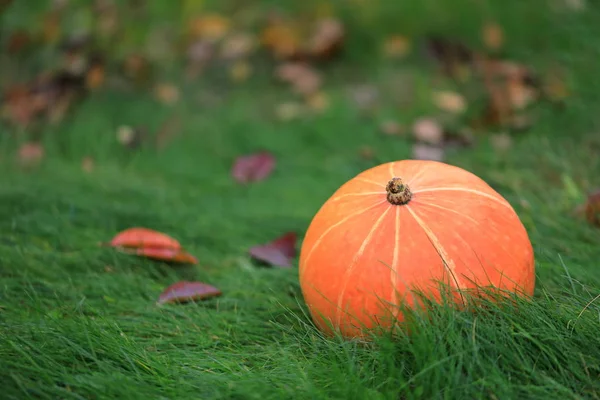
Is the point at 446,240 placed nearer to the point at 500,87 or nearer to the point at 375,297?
the point at 375,297

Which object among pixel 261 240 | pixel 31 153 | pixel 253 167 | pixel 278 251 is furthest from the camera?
pixel 31 153

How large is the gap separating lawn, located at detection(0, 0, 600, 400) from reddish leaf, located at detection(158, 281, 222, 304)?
42 mm

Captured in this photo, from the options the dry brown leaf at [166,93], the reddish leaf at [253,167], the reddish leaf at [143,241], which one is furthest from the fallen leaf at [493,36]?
the reddish leaf at [143,241]

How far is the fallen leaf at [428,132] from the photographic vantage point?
11.4 ft

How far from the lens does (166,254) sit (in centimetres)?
230

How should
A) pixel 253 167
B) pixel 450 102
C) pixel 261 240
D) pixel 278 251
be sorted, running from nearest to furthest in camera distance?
pixel 278 251 < pixel 261 240 < pixel 253 167 < pixel 450 102

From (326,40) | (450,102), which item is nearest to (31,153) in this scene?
(326,40)

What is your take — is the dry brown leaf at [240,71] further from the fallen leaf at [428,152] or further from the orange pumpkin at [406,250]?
the orange pumpkin at [406,250]

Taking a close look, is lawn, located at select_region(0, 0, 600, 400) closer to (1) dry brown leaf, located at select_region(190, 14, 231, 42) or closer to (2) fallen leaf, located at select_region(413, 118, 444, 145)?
(2) fallen leaf, located at select_region(413, 118, 444, 145)

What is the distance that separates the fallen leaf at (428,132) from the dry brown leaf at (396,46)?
57 centimetres

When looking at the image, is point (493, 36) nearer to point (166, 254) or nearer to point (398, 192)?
point (398, 192)

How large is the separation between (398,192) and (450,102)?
2059mm

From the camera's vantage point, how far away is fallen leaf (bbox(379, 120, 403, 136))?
3566 mm

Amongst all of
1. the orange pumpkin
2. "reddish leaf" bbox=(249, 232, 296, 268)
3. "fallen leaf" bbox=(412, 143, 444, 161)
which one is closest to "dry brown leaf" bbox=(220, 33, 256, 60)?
"fallen leaf" bbox=(412, 143, 444, 161)
